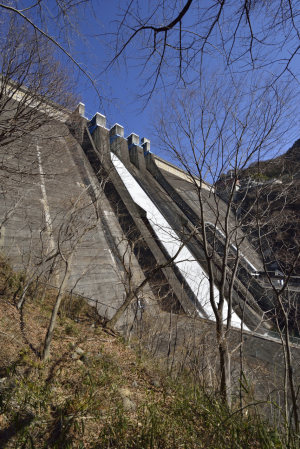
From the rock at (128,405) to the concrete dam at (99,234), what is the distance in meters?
2.33

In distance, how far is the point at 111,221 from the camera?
11.6m

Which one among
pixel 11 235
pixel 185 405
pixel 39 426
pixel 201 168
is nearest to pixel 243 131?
pixel 201 168

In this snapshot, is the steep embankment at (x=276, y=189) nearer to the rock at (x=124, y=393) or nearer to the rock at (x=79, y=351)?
the rock at (x=124, y=393)

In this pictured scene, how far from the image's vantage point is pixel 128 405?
271 cm

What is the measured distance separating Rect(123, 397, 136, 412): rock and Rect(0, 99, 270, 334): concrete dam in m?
2.33

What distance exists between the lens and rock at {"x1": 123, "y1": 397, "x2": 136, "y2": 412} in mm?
2643

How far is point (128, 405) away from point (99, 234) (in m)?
8.11

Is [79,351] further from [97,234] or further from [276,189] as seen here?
[97,234]

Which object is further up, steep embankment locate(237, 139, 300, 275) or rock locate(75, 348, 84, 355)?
steep embankment locate(237, 139, 300, 275)

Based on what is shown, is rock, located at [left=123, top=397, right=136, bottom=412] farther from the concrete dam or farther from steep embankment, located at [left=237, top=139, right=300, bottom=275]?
steep embankment, located at [left=237, top=139, right=300, bottom=275]

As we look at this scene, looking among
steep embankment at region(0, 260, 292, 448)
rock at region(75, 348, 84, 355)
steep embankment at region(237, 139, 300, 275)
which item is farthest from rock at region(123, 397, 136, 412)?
steep embankment at region(237, 139, 300, 275)

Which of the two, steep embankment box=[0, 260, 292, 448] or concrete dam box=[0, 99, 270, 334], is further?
concrete dam box=[0, 99, 270, 334]

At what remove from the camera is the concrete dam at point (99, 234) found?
6.02 meters

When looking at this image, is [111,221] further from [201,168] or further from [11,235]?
[201,168]
